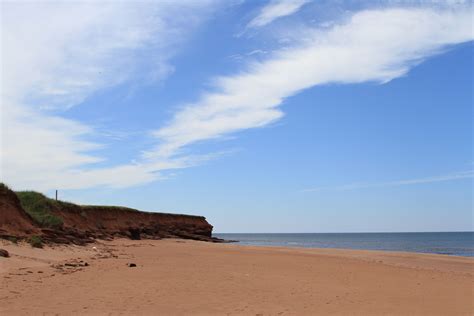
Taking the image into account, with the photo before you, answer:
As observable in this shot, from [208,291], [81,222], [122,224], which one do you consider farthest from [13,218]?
[122,224]

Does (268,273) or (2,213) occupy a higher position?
(2,213)

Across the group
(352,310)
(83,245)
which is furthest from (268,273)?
(83,245)

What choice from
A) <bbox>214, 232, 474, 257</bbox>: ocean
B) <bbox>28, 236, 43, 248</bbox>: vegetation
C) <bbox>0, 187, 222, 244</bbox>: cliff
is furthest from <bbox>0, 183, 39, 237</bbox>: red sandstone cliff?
<bbox>214, 232, 474, 257</bbox>: ocean

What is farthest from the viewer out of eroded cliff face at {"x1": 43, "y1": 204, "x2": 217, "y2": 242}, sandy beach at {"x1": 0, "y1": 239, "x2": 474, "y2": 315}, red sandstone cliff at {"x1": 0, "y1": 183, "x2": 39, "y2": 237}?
eroded cliff face at {"x1": 43, "y1": 204, "x2": 217, "y2": 242}

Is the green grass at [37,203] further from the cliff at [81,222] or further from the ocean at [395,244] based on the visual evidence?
the ocean at [395,244]

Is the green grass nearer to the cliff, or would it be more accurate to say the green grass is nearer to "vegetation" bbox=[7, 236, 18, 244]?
the cliff

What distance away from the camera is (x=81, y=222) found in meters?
33.8

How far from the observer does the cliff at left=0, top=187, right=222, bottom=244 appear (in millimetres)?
19891

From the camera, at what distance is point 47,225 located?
76.5 feet

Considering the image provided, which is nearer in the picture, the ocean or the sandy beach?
the sandy beach

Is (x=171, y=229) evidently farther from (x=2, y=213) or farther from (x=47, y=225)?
(x=2, y=213)

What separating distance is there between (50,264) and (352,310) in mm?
9877

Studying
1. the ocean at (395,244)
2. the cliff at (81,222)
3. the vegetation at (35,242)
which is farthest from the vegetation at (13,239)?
the ocean at (395,244)

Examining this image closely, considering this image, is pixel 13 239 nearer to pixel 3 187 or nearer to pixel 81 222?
pixel 3 187
